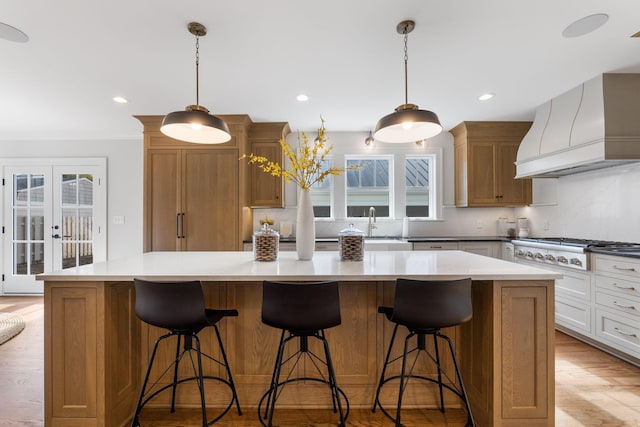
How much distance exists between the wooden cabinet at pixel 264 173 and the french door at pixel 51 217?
2.44 m

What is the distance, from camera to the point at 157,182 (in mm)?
3791

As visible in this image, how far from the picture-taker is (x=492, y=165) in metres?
4.11

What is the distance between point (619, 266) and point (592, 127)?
1268mm

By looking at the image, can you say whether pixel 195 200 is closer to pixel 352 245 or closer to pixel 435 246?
pixel 352 245

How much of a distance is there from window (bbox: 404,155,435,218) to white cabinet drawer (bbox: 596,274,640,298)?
7.06ft

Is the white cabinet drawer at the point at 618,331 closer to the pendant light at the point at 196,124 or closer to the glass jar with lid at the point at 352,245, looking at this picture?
the glass jar with lid at the point at 352,245

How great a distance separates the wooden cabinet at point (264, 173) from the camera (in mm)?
4070

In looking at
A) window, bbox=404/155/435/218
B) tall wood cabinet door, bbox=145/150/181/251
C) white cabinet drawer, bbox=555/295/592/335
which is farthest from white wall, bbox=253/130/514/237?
white cabinet drawer, bbox=555/295/592/335

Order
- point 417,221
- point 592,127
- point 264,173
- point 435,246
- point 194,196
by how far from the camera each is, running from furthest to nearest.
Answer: point 417,221
point 264,173
point 435,246
point 194,196
point 592,127

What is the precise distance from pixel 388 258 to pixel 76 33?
2648mm

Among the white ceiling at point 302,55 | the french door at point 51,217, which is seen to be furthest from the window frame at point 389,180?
the french door at point 51,217

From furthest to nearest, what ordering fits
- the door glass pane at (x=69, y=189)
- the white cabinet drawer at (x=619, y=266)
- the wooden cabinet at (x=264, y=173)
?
1. the door glass pane at (x=69, y=189)
2. the wooden cabinet at (x=264, y=173)
3. the white cabinet drawer at (x=619, y=266)

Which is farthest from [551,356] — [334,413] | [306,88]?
[306,88]

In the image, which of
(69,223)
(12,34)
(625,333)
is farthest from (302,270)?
(69,223)
